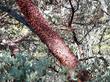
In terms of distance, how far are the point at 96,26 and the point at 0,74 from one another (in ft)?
17.4

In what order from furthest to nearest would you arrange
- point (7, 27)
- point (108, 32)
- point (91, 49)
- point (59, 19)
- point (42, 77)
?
point (108, 32) → point (91, 49) → point (7, 27) → point (59, 19) → point (42, 77)

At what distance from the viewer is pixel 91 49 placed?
26.3 feet

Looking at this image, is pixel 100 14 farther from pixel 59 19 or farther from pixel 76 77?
pixel 76 77

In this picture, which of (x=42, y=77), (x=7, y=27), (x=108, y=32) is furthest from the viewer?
(x=108, y=32)

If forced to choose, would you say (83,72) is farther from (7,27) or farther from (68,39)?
(7,27)

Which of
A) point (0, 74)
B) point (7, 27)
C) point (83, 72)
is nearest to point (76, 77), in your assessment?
point (83, 72)

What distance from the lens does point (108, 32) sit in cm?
915

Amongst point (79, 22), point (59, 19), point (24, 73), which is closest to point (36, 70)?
point (24, 73)

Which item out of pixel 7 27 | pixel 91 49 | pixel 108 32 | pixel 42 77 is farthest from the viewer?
pixel 108 32

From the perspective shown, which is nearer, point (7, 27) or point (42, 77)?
point (42, 77)

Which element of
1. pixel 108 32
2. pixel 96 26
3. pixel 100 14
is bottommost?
pixel 108 32

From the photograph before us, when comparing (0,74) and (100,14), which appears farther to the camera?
(100,14)

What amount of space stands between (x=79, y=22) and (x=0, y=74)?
494 cm

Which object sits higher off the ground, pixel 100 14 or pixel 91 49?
pixel 100 14
